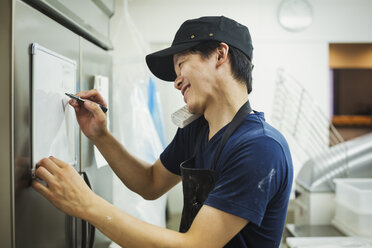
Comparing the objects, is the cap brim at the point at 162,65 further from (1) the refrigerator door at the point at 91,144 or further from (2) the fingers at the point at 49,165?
(2) the fingers at the point at 49,165

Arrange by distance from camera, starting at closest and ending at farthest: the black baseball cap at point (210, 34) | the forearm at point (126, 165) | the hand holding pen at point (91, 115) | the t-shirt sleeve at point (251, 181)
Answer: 1. the t-shirt sleeve at point (251, 181)
2. the black baseball cap at point (210, 34)
3. the hand holding pen at point (91, 115)
4. the forearm at point (126, 165)

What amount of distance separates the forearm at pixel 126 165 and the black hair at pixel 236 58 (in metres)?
0.43

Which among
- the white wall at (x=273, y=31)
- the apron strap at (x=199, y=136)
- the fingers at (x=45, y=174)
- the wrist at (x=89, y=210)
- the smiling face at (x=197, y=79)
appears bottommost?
the wrist at (x=89, y=210)

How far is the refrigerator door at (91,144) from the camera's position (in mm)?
1219

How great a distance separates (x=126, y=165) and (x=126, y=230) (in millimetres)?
476

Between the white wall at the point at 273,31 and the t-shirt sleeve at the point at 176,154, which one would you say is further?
the white wall at the point at 273,31

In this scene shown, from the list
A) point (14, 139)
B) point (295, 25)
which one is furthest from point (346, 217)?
point (295, 25)

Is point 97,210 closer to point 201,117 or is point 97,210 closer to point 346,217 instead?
point 201,117

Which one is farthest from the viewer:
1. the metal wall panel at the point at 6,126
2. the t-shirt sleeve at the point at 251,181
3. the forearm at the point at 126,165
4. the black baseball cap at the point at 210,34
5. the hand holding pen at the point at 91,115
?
the forearm at the point at 126,165

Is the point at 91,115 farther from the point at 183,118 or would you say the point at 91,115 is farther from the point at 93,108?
the point at 183,118

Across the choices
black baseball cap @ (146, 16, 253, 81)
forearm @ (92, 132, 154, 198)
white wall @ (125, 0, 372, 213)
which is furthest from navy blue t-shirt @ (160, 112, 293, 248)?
white wall @ (125, 0, 372, 213)

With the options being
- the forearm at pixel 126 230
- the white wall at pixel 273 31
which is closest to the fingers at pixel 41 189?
the forearm at pixel 126 230

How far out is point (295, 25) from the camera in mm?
3475

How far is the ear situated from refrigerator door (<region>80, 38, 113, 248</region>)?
0.47 m
